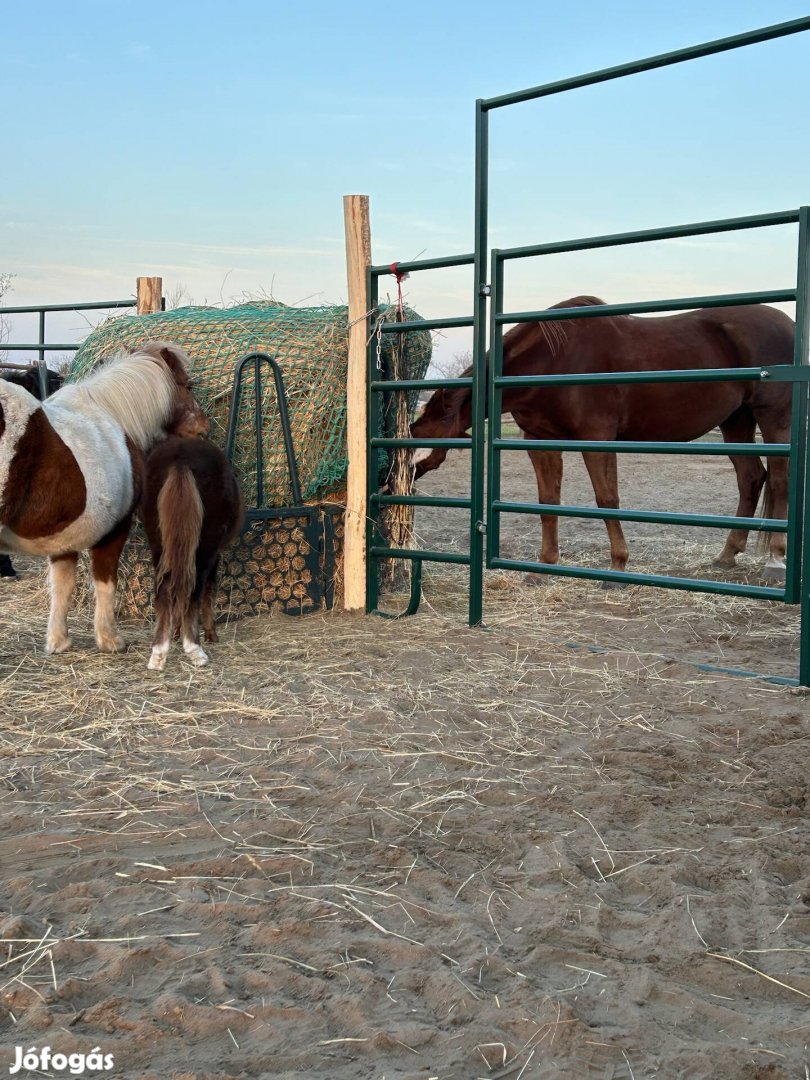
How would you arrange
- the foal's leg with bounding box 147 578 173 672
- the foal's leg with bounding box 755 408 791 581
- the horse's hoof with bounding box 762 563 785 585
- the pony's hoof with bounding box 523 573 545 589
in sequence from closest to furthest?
the foal's leg with bounding box 147 578 173 672, the horse's hoof with bounding box 762 563 785 585, the pony's hoof with bounding box 523 573 545 589, the foal's leg with bounding box 755 408 791 581

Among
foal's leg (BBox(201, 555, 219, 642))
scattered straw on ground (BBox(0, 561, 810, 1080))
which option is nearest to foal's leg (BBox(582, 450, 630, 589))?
scattered straw on ground (BBox(0, 561, 810, 1080))

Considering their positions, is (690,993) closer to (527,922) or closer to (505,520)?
(527,922)

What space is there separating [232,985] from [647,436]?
5.54m

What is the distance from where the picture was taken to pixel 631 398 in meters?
6.49

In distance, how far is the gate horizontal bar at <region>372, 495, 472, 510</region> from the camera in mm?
4938

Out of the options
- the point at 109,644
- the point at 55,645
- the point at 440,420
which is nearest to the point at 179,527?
the point at 109,644

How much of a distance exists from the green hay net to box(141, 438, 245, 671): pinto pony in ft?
2.78

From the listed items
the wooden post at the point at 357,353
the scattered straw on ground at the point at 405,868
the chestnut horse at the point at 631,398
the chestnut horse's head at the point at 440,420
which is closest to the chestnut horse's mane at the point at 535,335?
the chestnut horse at the point at 631,398

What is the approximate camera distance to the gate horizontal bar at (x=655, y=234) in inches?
150

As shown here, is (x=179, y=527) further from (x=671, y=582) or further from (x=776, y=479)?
(x=776, y=479)

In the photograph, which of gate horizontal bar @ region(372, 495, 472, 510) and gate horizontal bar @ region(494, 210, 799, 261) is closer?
gate horizontal bar @ region(494, 210, 799, 261)

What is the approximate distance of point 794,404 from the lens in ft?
12.6

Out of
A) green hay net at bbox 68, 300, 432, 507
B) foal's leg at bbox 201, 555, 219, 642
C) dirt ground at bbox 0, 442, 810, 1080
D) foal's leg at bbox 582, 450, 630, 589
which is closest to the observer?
dirt ground at bbox 0, 442, 810, 1080

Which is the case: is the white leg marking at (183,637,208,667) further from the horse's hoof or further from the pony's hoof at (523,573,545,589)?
the horse's hoof
